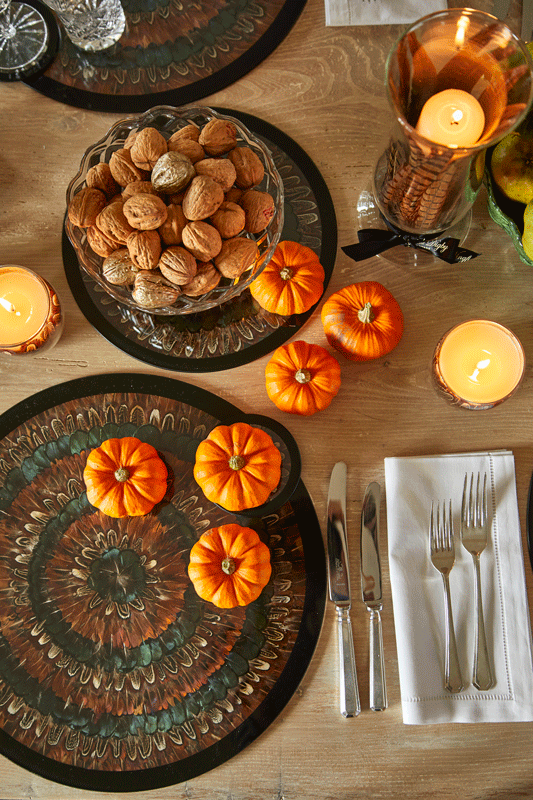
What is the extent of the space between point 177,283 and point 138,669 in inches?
21.4

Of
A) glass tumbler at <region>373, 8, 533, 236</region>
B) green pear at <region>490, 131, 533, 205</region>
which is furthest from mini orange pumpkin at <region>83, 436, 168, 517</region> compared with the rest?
green pear at <region>490, 131, 533, 205</region>

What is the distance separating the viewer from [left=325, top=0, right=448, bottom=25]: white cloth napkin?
3.11 feet

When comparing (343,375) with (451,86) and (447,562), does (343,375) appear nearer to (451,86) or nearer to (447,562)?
(447,562)

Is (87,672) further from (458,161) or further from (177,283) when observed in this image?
(458,161)

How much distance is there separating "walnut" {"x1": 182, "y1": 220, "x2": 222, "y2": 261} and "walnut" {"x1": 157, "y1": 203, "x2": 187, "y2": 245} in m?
0.01

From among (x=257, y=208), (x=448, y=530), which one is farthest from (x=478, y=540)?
(x=257, y=208)

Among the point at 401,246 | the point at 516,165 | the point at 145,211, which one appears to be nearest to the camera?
the point at 145,211

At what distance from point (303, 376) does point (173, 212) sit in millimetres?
278

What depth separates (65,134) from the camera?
36.6 inches

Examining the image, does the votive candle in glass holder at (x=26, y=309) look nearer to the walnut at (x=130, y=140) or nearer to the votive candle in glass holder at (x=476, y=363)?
the walnut at (x=130, y=140)

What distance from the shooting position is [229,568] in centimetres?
74

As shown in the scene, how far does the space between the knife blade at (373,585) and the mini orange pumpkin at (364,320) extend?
0.21m

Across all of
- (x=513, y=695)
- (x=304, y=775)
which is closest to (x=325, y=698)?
(x=304, y=775)

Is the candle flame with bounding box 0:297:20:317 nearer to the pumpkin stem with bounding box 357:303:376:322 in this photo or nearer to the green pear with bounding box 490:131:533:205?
the pumpkin stem with bounding box 357:303:376:322
